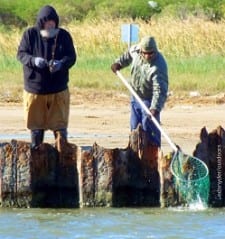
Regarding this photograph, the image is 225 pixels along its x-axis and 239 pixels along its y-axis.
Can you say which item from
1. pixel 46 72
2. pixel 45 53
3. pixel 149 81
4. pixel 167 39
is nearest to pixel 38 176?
pixel 46 72

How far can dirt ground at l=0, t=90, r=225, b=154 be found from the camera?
54.0ft

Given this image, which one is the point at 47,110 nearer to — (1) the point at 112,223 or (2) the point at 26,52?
(2) the point at 26,52

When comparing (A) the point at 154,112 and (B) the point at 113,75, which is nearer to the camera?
(A) the point at 154,112

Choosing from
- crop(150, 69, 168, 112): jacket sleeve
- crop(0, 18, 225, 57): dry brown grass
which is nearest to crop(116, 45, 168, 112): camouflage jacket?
crop(150, 69, 168, 112): jacket sleeve

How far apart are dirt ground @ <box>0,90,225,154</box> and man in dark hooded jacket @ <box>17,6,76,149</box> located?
262cm

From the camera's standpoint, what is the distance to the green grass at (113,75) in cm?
2183

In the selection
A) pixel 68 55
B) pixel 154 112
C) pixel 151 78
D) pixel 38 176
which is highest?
pixel 68 55

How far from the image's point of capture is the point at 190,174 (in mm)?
12008

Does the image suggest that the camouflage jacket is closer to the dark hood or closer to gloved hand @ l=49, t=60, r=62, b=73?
gloved hand @ l=49, t=60, r=62, b=73

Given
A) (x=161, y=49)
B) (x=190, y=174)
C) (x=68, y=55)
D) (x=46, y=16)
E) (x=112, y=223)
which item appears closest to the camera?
(x=112, y=223)

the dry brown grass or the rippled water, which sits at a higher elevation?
the dry brown grass

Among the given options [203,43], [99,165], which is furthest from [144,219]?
[203,43]

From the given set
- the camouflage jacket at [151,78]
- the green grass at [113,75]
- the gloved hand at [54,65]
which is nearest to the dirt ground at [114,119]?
the green grass at [113,75]

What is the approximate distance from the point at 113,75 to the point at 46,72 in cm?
1078
